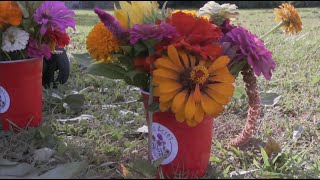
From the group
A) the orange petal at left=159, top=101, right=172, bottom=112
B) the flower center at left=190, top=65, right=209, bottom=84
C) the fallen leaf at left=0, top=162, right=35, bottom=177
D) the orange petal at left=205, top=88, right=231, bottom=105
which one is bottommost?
the fallen leaf at left=0, top=162, right=35, bottom=177

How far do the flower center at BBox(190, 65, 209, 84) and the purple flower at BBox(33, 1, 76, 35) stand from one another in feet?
1.93

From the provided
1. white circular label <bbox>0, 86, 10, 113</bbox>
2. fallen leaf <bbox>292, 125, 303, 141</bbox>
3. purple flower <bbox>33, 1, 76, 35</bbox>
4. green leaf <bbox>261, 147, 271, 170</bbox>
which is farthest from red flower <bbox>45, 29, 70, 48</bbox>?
fallen leaf <bbox>292, 125, 303, 141</bbox>

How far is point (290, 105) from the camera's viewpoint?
2219mm

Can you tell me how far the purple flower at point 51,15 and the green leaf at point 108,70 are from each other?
0.32 m

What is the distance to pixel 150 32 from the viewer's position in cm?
127

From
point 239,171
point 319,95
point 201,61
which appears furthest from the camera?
point 319,95

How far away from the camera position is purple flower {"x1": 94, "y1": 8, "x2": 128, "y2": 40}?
1.30m

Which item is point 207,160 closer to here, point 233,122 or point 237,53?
point 237,53

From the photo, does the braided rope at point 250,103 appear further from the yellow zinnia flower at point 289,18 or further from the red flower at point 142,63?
the red flower at point 142,63

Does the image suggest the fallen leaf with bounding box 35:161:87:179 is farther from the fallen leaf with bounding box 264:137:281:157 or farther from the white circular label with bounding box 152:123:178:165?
the fallen leaf with bounding box 264:137:281:157

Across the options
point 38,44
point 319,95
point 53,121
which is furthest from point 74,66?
point 319,95

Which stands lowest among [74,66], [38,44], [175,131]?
[74,66]

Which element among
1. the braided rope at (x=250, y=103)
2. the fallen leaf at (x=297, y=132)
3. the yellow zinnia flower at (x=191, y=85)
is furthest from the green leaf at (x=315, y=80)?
→ the yellow zinnia flower at (x=191, y=85)

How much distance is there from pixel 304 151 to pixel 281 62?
1.38 meters
